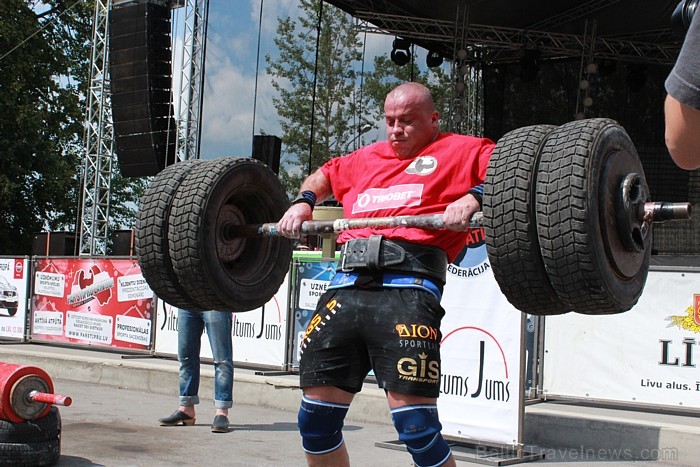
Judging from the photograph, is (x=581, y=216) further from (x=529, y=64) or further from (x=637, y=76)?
(x=637, y=76)

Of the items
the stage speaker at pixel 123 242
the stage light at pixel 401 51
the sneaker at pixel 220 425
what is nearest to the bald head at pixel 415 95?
the sneaker at pixel 220 425

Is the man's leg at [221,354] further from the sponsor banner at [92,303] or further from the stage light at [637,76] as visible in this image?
the stage light at [637,76]

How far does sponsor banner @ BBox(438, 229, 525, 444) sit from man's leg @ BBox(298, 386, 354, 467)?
7.76ft

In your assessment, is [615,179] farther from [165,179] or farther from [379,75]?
[379,75]

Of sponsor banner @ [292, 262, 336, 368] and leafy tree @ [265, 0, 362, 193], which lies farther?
leafy tree @ [265, 0, 362, 193]

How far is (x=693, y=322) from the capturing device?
6.45 m

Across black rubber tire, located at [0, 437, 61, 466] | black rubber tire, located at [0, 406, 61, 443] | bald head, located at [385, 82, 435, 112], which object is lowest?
black rubber tire, located at [0, 437, 61, 466]

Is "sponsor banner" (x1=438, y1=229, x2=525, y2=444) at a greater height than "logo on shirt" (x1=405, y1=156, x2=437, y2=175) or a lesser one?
lesser

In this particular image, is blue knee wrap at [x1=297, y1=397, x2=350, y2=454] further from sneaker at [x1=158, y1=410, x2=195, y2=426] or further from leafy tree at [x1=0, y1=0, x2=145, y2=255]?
leafy tree at [x1=0, y1=0, x2=145, y2=255]

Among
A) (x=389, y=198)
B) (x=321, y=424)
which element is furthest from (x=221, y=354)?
(x=389, y=198)

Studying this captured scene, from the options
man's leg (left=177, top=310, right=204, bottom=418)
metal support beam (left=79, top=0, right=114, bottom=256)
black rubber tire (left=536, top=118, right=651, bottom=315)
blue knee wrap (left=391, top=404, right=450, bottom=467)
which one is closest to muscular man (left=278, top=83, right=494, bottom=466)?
blue knee wrap (left=391, top=404, right=450, bottom=467)

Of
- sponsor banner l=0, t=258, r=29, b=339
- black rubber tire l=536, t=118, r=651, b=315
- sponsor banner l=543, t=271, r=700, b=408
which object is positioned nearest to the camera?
black rubber tire l=536, t=118, r=651, b=315

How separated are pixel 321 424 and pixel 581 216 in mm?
1457

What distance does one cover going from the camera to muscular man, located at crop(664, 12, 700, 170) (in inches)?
68.5
